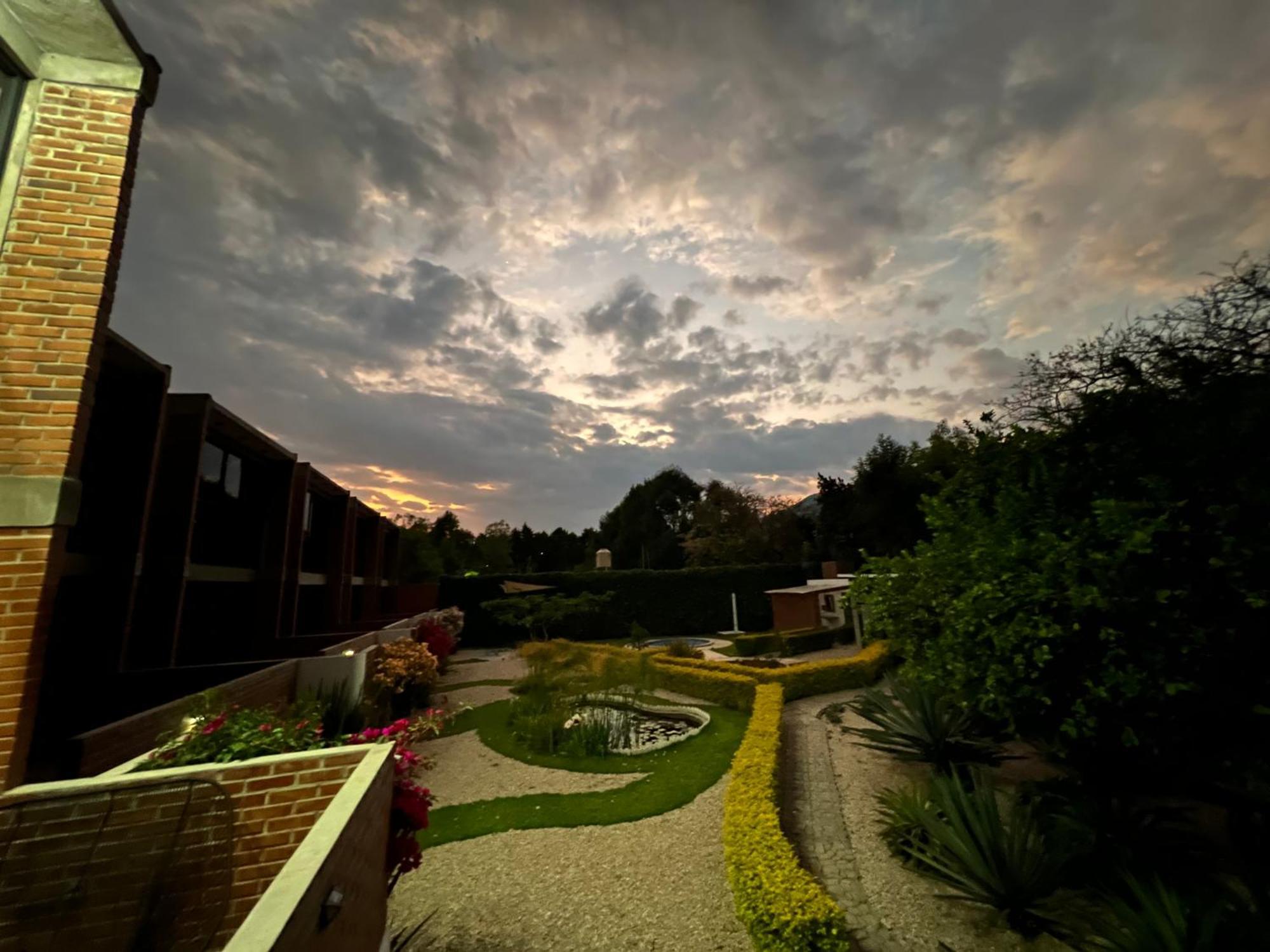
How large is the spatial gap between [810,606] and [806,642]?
13.7 ft

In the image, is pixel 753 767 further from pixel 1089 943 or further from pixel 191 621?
pixel 191 621

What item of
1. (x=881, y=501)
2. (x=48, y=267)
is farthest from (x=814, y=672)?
(x=881, y=501)

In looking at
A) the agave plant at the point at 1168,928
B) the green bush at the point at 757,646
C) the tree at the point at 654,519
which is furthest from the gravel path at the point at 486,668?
the tree at the point at 654,519

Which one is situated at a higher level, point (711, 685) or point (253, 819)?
point (253, 819)

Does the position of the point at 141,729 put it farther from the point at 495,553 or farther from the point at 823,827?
the point at 495,553

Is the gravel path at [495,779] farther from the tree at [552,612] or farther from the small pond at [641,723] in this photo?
the tree at [552,612]

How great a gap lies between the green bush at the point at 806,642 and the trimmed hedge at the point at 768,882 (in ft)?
39.5

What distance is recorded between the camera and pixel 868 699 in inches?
359

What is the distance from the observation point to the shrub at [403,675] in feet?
34.4

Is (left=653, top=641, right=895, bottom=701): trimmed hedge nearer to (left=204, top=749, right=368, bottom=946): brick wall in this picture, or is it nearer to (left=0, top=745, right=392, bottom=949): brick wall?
(left=0, top=745, right=392, bottom=949): brick wall

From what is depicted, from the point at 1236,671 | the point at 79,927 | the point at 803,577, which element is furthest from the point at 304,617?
the point at 803,577

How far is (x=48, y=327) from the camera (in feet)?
14.3

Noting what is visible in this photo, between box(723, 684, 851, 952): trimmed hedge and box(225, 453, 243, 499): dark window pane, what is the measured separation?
40.4 feet

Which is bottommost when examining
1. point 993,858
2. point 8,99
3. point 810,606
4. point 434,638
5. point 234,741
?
point 993,858
